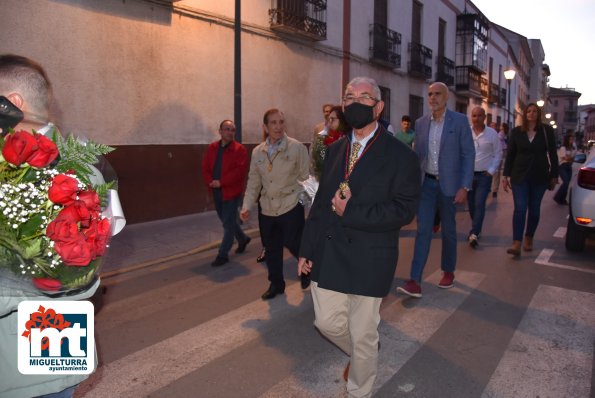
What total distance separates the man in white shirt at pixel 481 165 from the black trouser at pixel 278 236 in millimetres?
3335

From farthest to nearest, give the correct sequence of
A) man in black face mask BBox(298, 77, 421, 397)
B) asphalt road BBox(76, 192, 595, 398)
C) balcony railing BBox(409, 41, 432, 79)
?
balcony railing BBox(409, 41, 432, 79) → asphalt road BBox(76, 192, 595, 398) → man in black face mask BBox(298, 77, 421, 397)

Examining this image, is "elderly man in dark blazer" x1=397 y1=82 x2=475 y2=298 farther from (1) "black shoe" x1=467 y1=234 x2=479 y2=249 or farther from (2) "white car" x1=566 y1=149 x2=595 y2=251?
(2) "white car" x1=566 y1=149 x2=595 y2=251

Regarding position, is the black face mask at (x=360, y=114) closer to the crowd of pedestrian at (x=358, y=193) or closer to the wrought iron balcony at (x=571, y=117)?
the crowd of pedestrian at (x=358, y=193)

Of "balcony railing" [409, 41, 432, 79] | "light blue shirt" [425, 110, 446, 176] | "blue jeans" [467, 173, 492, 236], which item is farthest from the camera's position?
"balcony railing" [409, 41, 432, 79]

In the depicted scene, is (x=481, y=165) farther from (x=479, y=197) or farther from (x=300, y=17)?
(x=300, y=17)

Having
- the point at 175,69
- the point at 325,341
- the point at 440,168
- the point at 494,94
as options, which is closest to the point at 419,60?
the point at 175,69

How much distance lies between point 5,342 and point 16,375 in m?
0.12

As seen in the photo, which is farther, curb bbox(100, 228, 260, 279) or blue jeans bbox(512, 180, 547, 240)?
blue jeans bbox(512, 180, 547, 240)

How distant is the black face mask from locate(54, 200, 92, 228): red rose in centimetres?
170

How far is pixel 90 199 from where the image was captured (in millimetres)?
1507

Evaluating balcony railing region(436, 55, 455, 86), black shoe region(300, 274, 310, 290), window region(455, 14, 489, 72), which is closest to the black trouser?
black shoe region(300, 274, 310, 290)

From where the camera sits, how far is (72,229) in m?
1.40

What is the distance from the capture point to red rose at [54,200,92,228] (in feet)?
4.66

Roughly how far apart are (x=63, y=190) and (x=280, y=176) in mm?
3484
